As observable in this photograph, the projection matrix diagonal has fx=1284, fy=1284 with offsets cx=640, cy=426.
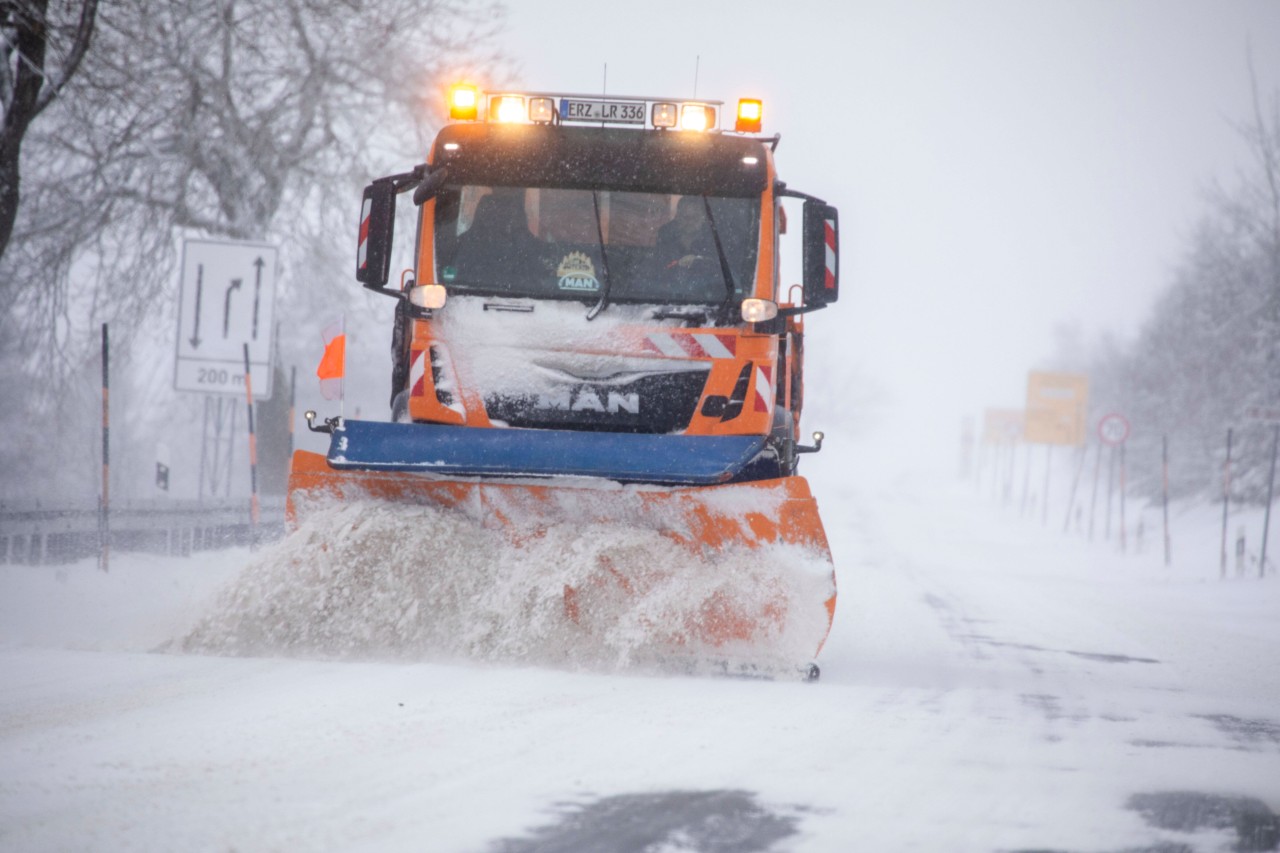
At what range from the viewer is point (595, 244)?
7.04 meters

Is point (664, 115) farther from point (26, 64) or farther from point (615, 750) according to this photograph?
point (26, 64)

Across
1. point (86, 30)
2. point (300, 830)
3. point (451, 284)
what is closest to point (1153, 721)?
point (300, 830)

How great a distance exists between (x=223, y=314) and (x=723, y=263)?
7045 millimetres

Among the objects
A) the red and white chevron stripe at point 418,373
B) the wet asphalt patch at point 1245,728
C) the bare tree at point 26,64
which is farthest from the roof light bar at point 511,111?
the wet asphalt patch at point 1245,728

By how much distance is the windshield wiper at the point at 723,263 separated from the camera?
6906 mm

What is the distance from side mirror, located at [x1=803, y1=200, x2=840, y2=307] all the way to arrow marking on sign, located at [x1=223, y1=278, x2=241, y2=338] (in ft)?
23.7

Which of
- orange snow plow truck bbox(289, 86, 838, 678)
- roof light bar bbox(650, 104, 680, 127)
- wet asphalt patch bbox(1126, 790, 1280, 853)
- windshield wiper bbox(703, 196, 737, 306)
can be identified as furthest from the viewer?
roof light bar bbox(650, 104, 680, 127)

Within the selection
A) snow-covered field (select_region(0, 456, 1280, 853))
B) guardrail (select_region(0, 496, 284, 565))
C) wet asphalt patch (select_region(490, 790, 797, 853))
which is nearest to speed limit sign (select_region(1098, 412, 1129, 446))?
guardrail (select_region(0, 496, 284, 565))

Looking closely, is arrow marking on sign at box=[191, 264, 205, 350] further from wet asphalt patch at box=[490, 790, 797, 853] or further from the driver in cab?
wet asphalt patch at box=[490, 790, 797, 853]

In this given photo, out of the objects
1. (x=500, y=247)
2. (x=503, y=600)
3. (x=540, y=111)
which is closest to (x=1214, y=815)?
(x=503, y=600)

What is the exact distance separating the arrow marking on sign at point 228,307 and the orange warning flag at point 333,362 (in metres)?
2.20

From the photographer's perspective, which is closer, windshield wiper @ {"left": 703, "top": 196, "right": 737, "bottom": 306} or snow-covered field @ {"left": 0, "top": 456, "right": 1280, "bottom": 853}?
snow-covered field @ {"left": 0, "top": 456, "right": 1280, "bottom": 853}

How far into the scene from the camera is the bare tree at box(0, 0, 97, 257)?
9773 millimetres

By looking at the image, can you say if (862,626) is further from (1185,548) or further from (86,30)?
(1185,548)
